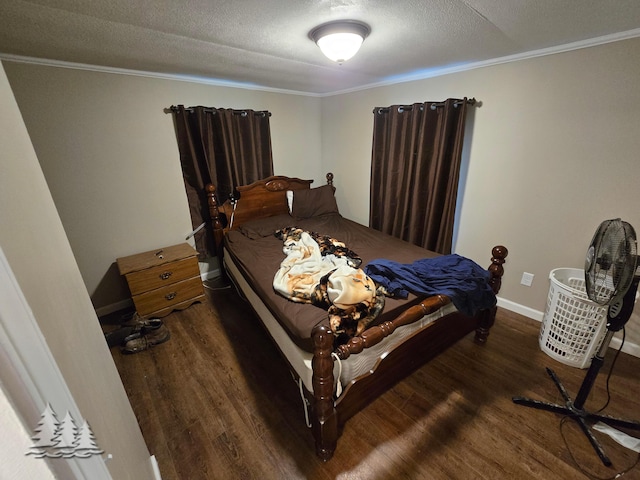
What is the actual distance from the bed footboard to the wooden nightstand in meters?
1.77

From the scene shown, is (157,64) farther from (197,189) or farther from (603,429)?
(603,429)

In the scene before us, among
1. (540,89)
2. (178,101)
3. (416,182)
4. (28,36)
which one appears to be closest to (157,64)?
(178,101)

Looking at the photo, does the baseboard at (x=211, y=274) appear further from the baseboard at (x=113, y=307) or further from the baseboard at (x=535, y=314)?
the baseboard at (x=535, y=314)

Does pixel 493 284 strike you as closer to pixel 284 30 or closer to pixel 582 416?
pixel 582 416

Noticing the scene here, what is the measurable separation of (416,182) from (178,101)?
2.46 meters

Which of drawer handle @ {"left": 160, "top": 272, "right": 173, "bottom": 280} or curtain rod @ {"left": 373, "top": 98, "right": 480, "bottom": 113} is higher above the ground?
curtain rod @ {"left": 373, "top": 98, "right": 480, "bottom": 113}

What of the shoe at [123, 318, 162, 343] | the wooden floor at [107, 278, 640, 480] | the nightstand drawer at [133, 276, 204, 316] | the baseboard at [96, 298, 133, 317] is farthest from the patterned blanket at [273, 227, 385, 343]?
the baseboard at [96, 298, 133, 317]

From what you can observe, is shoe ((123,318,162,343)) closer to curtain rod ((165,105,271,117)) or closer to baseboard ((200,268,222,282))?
baseboard ((200,268,222,282))

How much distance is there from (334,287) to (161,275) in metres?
1.80

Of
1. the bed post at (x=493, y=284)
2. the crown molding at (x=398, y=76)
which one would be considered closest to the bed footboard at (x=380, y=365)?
the bed post at (x=493, y=284)

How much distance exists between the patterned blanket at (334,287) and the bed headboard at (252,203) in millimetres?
1065

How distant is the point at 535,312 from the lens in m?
2.33

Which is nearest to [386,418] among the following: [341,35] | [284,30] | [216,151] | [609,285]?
[609,285]

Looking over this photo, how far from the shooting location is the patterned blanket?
4.58 ft
